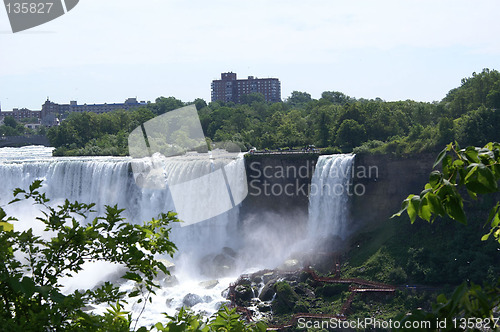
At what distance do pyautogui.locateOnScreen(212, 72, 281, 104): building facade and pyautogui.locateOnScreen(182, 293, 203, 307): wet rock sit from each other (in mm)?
105175

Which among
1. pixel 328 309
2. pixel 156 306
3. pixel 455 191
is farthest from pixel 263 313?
pixel 455 191

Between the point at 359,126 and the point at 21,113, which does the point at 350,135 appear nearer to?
the point at 359,126

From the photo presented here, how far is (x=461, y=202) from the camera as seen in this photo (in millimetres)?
2734

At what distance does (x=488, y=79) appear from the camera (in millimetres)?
37750

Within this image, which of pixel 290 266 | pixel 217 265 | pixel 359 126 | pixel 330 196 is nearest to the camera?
pixel 290 266

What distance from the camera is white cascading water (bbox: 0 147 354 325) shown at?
1191 inches

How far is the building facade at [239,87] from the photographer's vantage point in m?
131

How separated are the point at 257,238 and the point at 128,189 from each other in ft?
30.3

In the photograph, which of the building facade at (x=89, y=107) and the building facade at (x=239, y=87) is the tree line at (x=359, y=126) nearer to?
the building facade at (x=239, y=87)

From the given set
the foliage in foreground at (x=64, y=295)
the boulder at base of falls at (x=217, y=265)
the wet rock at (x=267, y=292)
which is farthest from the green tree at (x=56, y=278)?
the boulder at base of falls at (x=217, y=265)

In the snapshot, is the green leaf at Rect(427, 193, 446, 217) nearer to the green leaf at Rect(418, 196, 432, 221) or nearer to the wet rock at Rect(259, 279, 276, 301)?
the green leaf at Rect(418, 196, 432, 221)

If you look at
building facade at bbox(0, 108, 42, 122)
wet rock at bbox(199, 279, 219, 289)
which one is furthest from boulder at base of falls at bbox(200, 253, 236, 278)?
building facade at bbox(0, 108, 42, 122)

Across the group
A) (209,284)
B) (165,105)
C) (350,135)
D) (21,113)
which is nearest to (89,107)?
(21,113)

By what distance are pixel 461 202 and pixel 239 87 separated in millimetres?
130231
